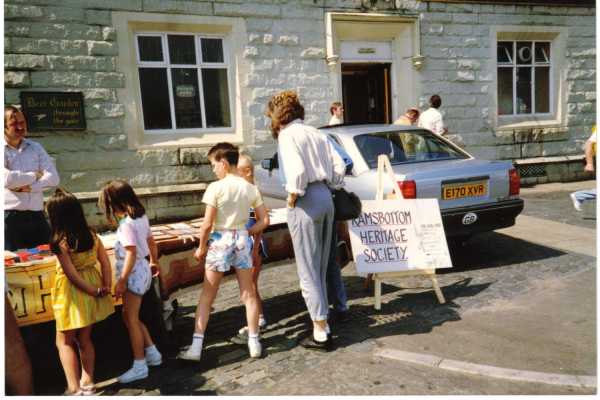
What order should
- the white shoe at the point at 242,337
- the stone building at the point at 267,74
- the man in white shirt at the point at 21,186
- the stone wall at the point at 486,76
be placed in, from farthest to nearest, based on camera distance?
the stone wall at the point at 486,76 < the stone building at the point at 267,74 < the man in white shirt at the point at 21,186 < the white shoe at the point at 242,337

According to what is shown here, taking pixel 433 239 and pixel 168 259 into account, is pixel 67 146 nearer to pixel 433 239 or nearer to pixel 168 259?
pixel 168 259

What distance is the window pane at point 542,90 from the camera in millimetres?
12180

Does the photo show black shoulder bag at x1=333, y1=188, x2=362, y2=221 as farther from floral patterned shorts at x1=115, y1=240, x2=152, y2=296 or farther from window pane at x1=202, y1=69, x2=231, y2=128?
window pane at x1=202, y1=69, x2=231, y2=128

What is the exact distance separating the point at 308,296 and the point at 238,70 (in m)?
6.50

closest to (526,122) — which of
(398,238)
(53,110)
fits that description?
(398,238)

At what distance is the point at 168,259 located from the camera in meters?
3.83

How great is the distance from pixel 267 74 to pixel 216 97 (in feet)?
3.53

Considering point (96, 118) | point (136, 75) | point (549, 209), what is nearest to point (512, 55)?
point (549, 209)

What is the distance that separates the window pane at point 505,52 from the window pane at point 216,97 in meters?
6.61

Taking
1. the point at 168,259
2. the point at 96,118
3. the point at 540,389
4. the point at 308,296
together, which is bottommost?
the point at 540,389

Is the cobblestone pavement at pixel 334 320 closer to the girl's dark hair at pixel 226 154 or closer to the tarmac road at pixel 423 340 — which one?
the tarmac road at pixel 423 340

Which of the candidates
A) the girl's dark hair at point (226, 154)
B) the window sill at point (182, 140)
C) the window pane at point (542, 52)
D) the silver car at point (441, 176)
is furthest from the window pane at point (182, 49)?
the window pane at point (542, 52)

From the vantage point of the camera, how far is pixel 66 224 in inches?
118

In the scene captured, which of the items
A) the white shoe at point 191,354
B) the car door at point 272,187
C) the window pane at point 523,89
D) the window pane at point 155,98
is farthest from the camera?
the window pane at point 523,89
